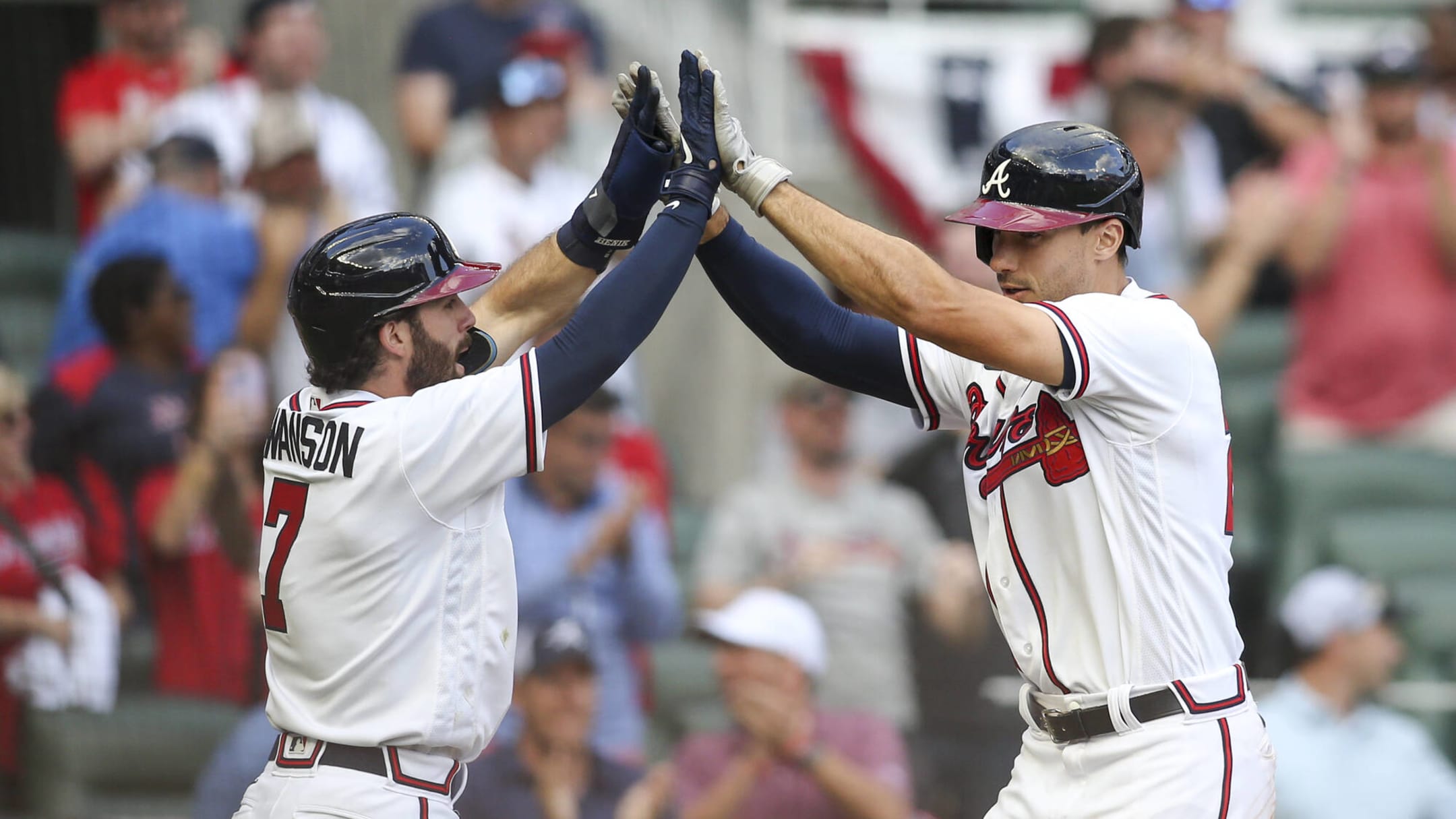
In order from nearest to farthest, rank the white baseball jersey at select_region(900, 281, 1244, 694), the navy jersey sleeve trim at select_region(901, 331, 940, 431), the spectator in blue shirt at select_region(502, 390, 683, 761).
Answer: the white baseball jersey at select_region(900, 281, 1244, 694)
the navy jersey sleeve trim at select_region(901, 331, 940, 431)
the spectator in blue shirt at select_region(502, 390, 683, 761)

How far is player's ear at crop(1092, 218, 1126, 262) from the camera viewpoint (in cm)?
315

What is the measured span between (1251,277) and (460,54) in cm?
346

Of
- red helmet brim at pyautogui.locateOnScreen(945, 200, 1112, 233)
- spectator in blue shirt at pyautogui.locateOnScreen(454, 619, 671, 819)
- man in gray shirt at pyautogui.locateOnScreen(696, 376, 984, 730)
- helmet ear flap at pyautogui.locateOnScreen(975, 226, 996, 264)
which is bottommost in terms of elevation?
spectator in blue shirt at pyautogui.locateOnScreen(454, 619, 671, 819)

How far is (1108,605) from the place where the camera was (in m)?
2.97

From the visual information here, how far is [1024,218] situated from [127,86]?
4.93m

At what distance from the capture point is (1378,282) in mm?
6918

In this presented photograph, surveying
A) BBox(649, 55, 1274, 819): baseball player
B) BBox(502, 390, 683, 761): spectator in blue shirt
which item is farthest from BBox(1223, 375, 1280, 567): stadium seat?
BBox(649, 55, 1274, 819): baseball player

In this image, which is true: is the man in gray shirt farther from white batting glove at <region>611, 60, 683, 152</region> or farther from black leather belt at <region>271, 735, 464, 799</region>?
black leather belt at <region>271, 735, 464, 799</region>

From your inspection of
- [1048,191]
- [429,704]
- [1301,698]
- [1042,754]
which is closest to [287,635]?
[429,704]

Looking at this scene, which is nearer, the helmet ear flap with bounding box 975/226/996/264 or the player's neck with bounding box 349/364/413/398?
the player's neck with bounding box 349/364/413/398

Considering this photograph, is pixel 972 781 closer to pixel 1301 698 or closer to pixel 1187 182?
pixel 1301 698

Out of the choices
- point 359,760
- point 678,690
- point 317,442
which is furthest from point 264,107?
point 359,760

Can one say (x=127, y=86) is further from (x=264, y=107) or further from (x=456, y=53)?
(x=456, y=53)

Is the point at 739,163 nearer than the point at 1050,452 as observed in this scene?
No
